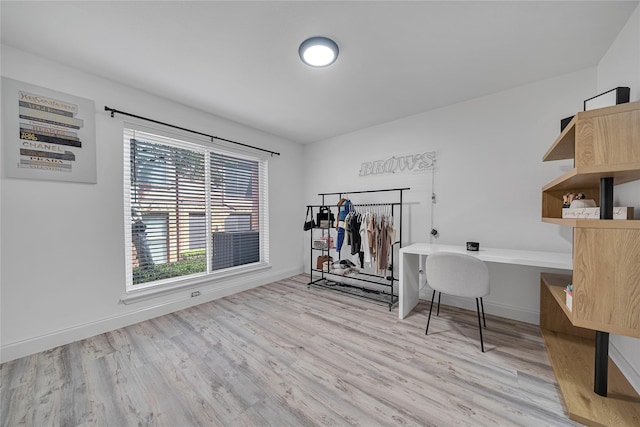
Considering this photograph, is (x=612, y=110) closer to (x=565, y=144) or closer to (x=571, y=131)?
(x=571, y=131)

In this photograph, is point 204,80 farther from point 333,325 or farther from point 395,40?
point 333,325

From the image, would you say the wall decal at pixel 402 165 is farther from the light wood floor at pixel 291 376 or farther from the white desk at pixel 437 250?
the light wood floor at pixel 291 376

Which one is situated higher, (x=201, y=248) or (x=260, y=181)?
(x=260, y=181)

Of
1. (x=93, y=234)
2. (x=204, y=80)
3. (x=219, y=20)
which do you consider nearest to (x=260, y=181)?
(x=204, y=80)

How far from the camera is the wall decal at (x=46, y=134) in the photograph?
183 centimetres

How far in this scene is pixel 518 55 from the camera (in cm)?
193

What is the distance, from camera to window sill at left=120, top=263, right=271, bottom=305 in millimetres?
2443

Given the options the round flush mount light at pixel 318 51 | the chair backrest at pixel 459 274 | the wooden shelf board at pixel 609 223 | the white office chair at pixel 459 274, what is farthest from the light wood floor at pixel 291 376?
the round flush mount light at pixel 318 51

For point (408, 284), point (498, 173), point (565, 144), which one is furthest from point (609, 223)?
point (408, 284)

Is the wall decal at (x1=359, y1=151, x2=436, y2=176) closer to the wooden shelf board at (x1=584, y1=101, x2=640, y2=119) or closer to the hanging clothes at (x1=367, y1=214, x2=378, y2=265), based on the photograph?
the hanging clothes at (x1=367, y1=214, x2=378, y2=265)

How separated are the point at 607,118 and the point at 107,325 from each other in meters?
4.12

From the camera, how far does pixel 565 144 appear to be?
5.38ft

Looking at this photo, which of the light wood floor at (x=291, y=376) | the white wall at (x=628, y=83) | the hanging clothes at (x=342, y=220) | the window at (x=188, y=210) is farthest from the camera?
the hanging clothes at (x=342, y=220)

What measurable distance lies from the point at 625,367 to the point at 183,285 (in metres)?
4.00
